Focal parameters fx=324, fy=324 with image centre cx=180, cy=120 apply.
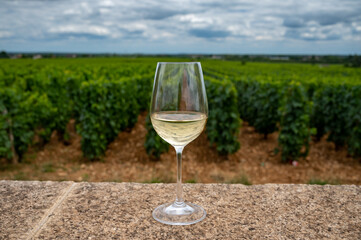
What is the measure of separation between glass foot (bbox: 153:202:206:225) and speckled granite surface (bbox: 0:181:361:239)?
0.03m

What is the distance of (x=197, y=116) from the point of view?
1457 millimetres

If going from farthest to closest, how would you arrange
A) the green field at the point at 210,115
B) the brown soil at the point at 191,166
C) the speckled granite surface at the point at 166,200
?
1. the green field at the point at 210,115
2. the brown soil at the point at 191,166
3. the speckled granite surface at the point at 166,200

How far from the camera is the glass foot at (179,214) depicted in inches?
57.0

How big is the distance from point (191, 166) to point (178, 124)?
21.0 feet

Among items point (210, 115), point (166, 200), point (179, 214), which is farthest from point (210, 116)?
point (179, 214)

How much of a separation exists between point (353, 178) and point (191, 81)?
7.25 metres

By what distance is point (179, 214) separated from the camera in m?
1.49

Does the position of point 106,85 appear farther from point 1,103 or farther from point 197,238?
point 197,238

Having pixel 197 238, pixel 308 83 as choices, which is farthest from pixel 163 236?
pixel 308 83

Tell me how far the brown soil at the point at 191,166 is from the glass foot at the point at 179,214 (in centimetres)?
511

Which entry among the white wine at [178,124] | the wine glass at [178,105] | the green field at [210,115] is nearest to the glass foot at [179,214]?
the wine glass at [178,105]

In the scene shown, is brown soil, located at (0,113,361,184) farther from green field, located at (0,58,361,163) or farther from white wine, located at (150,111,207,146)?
white wine, located at (150,111,207,146)

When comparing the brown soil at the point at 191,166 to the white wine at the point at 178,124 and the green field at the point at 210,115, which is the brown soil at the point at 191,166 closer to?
the green field at the point at 210,115

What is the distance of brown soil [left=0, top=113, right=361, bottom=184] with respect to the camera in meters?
7.07
